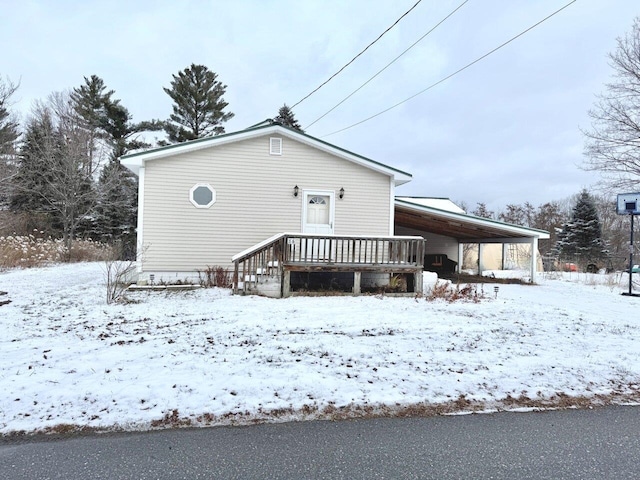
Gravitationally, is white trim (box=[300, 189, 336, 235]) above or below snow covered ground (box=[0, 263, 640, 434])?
above

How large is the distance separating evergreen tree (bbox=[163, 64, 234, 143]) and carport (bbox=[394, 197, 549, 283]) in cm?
1852

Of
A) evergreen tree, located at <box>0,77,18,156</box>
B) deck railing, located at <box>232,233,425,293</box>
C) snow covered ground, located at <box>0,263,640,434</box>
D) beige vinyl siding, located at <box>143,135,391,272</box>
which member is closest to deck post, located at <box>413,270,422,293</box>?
deck railing, located at <box>232,233,425,293</box>

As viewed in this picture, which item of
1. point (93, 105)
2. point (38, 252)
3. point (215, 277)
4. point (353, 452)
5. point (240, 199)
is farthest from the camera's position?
point (93, 105)

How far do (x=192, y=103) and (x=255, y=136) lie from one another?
21.0 m

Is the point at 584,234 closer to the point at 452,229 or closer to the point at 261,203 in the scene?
the point at 452,229

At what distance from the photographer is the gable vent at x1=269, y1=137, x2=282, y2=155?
10188mm

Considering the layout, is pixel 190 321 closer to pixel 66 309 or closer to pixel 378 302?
pixel 66 309

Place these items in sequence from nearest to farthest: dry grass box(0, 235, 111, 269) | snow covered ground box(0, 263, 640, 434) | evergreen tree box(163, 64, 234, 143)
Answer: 1. snow covered ground box(0, 263, 640, 434)
2. dry grass box(0, 235, 111, 269)
3. evergreen tree box(163, 64, 234, 143)

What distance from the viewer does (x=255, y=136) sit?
396 inches

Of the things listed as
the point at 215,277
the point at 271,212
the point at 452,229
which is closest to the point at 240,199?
the point at 271,212

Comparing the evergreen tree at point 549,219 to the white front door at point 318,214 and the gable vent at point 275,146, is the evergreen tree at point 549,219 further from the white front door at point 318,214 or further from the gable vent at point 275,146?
the gable vent at point 275,146

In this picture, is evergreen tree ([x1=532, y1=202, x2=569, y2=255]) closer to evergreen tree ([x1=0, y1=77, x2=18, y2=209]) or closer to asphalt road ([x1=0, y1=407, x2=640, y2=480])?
asphalt road ([x1=0, y1=407, x2=640, y2=480])

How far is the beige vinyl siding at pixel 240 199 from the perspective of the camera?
31.2 ft

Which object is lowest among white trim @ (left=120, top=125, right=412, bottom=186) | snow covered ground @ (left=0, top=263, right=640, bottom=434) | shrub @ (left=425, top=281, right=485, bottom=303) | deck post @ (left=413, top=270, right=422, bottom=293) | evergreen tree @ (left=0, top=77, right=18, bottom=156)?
snow covered ground @ (left=0, top=263, right=640, bottom=434)
